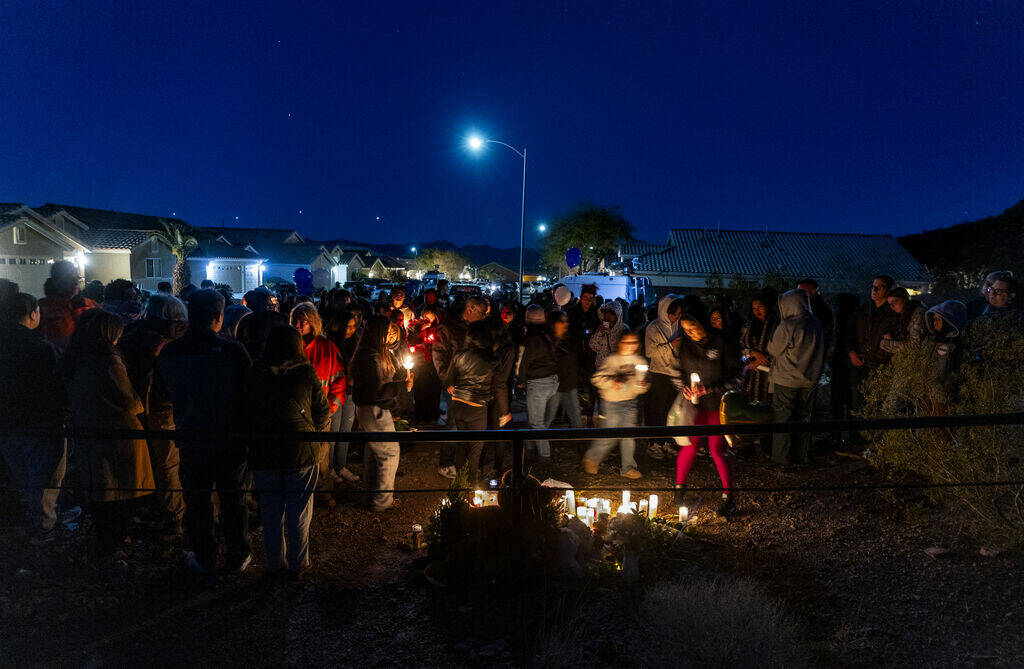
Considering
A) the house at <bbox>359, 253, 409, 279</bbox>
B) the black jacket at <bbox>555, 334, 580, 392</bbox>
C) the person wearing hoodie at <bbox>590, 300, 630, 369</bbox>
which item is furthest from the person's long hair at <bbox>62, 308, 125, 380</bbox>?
the house at <bbox>359, 253, 409, 279</bbox>

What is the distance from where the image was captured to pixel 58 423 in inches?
178

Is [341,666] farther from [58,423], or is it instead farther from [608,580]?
[58,423]

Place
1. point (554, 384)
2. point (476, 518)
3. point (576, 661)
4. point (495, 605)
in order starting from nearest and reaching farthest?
1. point (576, 661)
2. point (495, 605)
3. point (476, 518)
4. point (554, 384)

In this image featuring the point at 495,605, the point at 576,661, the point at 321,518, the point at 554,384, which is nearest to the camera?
the point at 576,661

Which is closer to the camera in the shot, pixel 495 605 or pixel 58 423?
pixel 495 605

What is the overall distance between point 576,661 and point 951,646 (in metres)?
2.06

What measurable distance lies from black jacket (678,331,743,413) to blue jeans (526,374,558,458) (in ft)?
6.30

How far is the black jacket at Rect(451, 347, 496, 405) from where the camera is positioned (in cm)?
582

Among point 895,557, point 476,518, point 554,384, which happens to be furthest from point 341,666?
point 554,384

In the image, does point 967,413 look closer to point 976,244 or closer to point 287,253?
point 976,244

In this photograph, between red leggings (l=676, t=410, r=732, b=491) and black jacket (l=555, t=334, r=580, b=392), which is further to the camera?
black jacket (l=555, t=334, r=580, b=392)

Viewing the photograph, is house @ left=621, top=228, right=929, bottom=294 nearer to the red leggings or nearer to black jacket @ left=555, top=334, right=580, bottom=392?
black jacket @ left=555, top=334, right=580, bottom=392

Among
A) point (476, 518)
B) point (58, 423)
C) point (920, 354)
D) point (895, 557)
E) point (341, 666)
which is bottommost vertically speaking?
point (341, 666)

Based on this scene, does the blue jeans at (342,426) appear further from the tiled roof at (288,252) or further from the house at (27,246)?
the tiled roof at (288,252)
